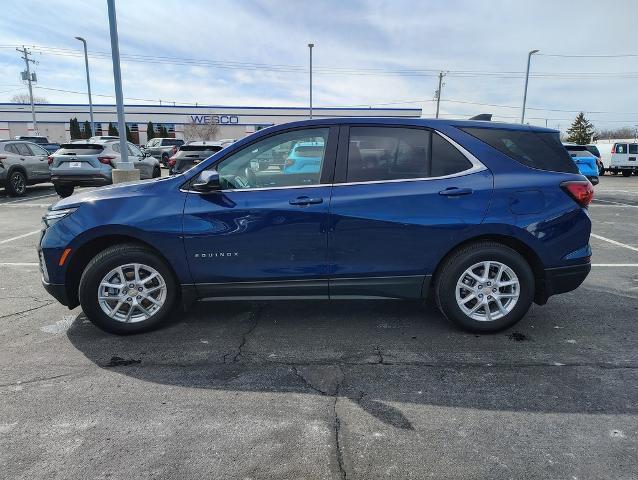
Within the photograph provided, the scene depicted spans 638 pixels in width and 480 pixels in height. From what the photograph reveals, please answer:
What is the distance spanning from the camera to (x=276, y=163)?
13.1 ft

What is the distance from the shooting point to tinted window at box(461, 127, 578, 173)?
3975 millimetres

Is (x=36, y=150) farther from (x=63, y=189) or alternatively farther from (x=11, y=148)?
(x=63, y=189)

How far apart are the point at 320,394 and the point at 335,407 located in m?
0.19

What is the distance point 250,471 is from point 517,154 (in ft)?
10.6

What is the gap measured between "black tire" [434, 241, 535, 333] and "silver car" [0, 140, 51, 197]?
45.1 ft

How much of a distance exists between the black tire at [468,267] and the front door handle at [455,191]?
18.0 inches

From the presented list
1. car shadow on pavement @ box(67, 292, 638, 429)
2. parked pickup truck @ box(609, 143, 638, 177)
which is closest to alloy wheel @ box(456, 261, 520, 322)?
car shadow on pavement @ box(67, 292, 638, 429)

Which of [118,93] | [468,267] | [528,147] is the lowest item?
[468,267]

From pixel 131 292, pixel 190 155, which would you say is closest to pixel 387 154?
pixel 131 292

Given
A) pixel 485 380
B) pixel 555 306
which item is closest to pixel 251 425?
pixel 485 380

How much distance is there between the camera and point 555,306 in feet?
15.7

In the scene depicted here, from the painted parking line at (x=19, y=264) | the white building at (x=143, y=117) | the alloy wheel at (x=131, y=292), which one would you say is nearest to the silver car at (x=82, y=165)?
the painted parking line at (x=19, y=264)

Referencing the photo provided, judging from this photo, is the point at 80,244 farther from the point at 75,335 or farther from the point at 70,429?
the point at 70,429

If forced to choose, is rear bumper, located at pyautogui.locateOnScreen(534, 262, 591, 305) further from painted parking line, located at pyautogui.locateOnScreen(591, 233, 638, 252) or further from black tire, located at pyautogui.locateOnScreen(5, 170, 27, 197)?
black tire, located at pyautogui.locateOnScreen(5, 170, 27, 197)
